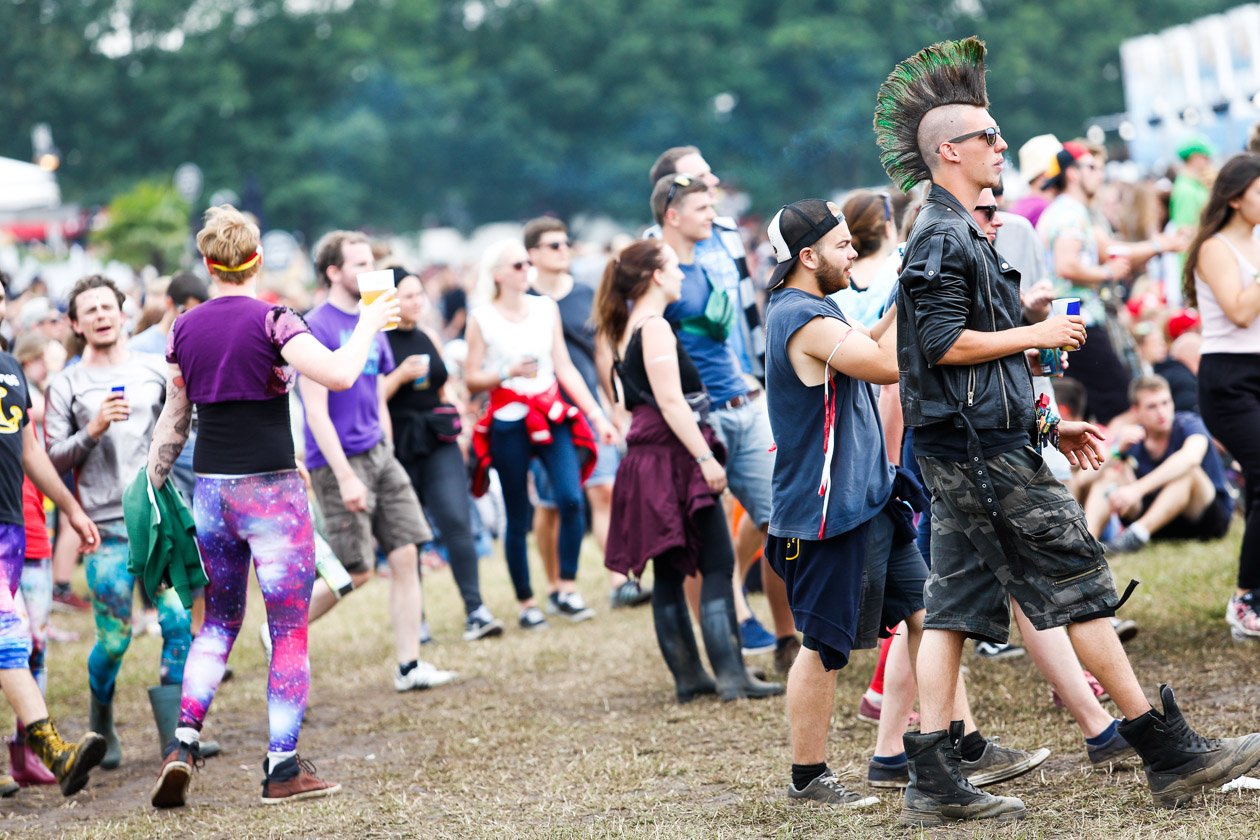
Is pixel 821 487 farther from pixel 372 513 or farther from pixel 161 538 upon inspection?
pixel 372 513

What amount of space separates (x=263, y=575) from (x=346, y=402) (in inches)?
79.3

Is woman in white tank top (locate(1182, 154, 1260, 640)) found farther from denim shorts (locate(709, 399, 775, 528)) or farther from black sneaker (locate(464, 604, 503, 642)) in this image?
black sneaker (locate(464, 604, 503, 642))

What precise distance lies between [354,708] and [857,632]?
3.29 metres

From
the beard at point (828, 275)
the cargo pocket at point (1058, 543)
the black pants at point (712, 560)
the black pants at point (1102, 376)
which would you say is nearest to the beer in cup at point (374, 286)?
the beard at point (828, 275)

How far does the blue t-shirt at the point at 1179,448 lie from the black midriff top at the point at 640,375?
3.96 m

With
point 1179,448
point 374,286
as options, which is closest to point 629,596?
point 1179,448

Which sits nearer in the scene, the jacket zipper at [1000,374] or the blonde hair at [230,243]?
the jacket zipper at [1000,374]

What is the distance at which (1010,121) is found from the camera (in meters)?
54.3

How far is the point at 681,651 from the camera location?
686cm

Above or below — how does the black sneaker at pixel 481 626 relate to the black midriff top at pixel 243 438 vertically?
below

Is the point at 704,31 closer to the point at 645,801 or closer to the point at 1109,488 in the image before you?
the point at 1109,488

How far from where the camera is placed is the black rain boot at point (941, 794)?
4.60m

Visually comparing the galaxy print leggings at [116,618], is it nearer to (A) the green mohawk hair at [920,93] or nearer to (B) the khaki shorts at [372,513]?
(B) the khaki shorts at [372,513]

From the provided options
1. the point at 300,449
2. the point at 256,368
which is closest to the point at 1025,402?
the point at 256,368
